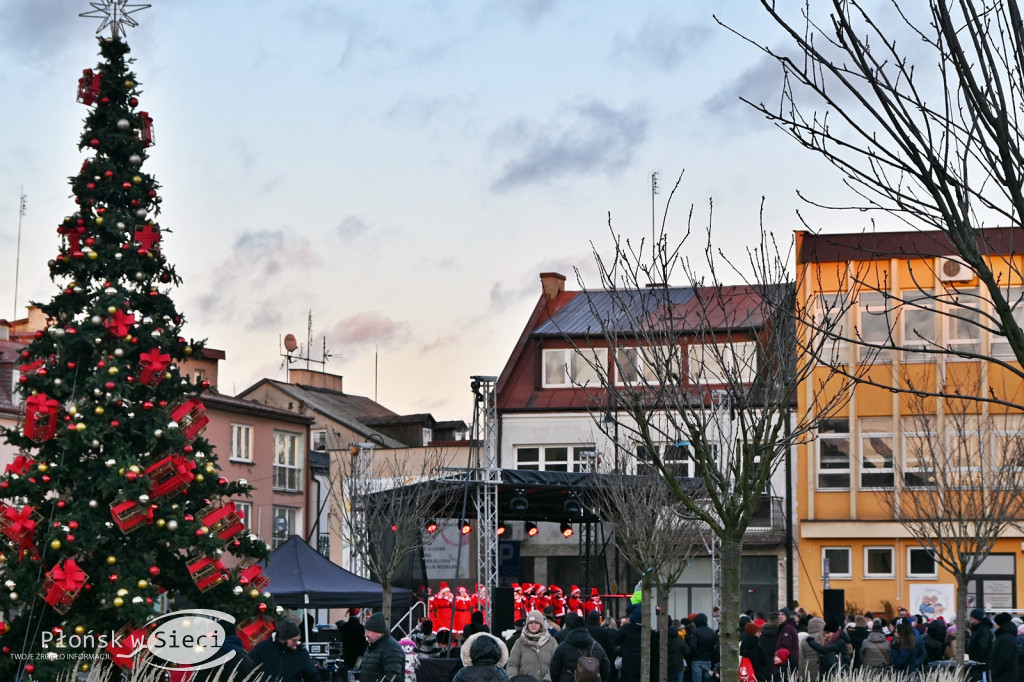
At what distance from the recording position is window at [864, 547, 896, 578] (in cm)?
4219

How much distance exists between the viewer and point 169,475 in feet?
53.3

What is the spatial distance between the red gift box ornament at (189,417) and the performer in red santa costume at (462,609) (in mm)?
12229

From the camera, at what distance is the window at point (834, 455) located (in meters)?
43.0

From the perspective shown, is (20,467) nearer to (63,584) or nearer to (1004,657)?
(63,584)

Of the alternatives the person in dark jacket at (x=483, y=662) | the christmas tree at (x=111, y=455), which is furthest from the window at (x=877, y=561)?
the person in dark jacket at (x=483, y=662)

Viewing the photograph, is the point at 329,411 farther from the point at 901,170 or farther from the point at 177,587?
the point at 901,170

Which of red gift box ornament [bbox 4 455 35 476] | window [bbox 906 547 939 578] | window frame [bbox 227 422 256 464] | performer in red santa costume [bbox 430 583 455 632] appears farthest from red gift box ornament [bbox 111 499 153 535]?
window frame [bbox 227 422 256 464]

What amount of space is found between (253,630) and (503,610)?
324 inches

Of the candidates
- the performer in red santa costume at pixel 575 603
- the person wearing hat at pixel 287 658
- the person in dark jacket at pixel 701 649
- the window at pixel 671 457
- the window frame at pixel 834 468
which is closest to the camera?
the person wearing hat at pixel 287 658

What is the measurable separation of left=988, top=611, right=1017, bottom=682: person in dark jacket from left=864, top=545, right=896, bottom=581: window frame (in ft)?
79.9

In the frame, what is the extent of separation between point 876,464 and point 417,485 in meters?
15.4

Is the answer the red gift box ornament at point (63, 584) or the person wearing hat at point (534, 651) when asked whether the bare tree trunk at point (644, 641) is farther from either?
the red gift box ornament at point (63, 584)

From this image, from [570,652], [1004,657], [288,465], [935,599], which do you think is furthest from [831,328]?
[288,465]

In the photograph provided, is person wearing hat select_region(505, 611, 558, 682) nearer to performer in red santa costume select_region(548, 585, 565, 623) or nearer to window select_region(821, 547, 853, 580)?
performer in red santa costume select_region(548, 585, 565, 623)
